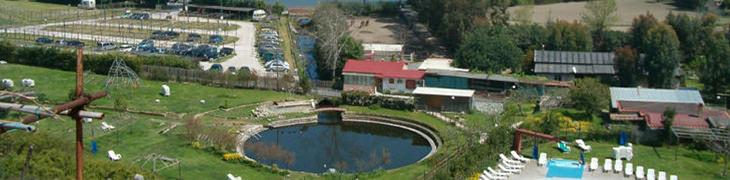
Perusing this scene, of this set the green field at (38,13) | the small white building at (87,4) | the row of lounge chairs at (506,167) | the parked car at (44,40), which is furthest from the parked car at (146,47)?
the row of lounge chairs at (506,167)

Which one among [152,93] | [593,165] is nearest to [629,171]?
[593,165]

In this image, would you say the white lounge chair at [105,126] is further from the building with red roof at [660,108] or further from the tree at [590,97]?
the building with red roof at [660,108]

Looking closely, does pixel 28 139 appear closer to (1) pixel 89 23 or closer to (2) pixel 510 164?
(2) pixel 510 164

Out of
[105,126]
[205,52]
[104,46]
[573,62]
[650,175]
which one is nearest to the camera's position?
[650,175]

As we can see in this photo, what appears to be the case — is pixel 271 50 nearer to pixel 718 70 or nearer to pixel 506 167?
pixel 718 70

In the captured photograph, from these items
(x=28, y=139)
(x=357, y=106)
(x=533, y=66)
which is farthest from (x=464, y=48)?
(x=28, y=139)

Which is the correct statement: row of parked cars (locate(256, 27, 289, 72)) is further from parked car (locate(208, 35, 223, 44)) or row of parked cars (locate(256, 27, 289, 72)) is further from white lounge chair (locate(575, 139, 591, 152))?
white lounge chair (locate(575, 139, 591, 152))
